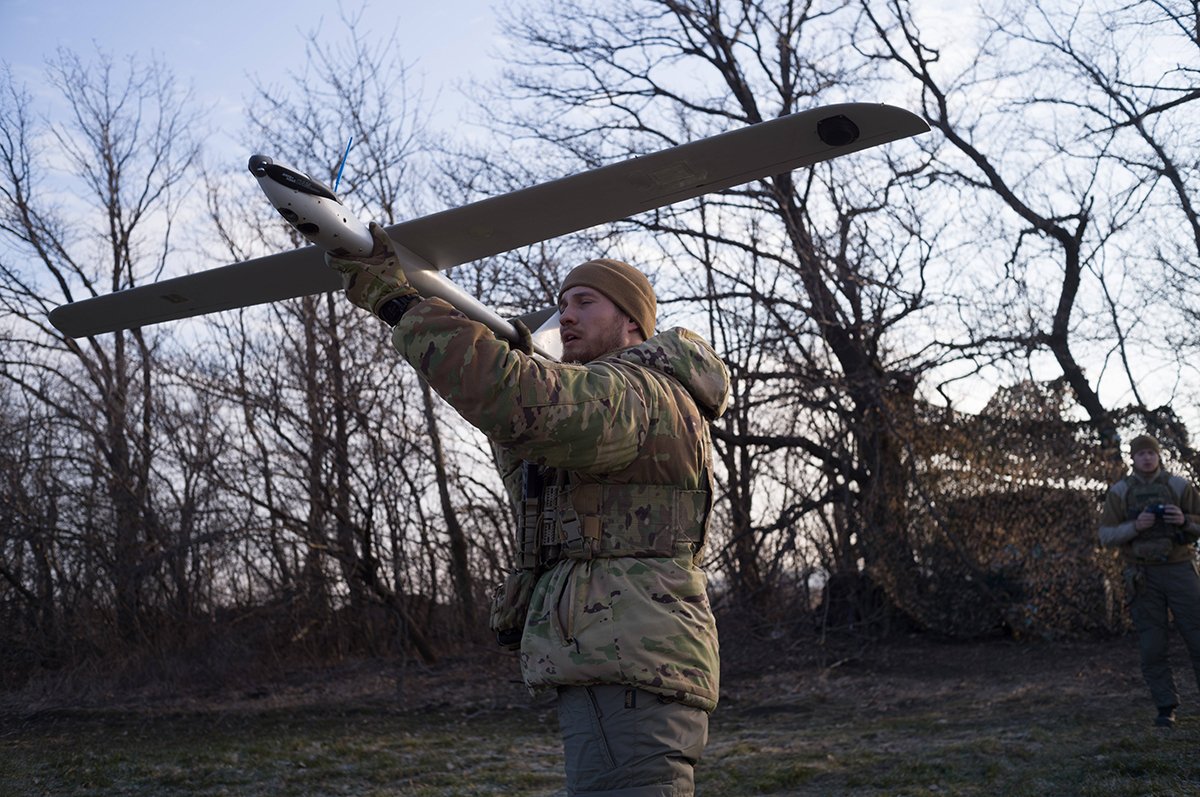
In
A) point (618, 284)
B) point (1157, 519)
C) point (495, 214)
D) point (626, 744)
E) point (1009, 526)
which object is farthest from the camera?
point (1009, 526)

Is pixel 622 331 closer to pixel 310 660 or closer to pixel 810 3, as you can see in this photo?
pixel 310 660

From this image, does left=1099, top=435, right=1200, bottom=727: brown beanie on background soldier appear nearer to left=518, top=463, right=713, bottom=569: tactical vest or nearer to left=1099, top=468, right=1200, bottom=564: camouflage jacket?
left=1099, top=468, right=1200, bottom=564: camouflage jacket

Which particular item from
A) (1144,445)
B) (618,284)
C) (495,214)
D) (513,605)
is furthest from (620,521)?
(1144,445)

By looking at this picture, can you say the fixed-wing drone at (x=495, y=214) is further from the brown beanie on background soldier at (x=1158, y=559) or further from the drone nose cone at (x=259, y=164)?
the brown beanie on background soldier at (x=1158, y=559)

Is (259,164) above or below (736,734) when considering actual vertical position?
above

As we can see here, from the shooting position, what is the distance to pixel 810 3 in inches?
488

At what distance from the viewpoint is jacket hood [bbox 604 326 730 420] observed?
2492 millimetres

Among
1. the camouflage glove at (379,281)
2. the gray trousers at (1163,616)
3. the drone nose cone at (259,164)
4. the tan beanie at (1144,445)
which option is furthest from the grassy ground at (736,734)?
the drone nose cone at (259,164)

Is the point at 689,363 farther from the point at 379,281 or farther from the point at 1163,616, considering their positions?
the point at 1163,616

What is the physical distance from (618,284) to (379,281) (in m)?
0.58

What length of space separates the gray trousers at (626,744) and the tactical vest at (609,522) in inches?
11.7

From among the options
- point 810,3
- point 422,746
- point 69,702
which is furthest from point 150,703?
point 810,3

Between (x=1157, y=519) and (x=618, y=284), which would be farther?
(x=1157, y=519)

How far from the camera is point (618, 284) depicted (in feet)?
8.79
